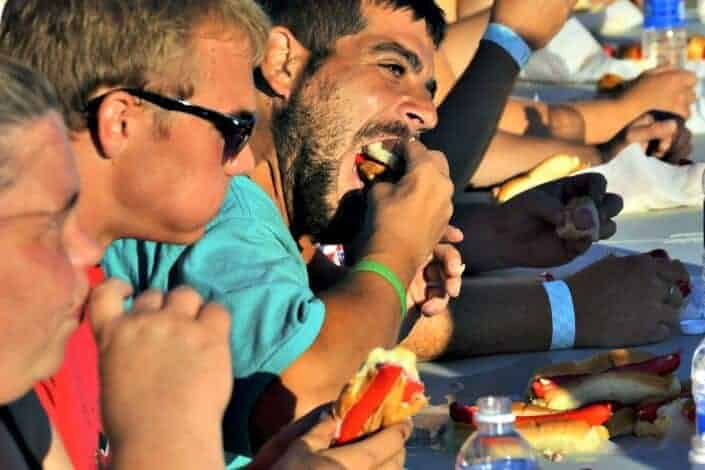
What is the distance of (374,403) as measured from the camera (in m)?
2.02

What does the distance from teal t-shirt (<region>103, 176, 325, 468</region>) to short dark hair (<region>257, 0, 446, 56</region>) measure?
466 mm

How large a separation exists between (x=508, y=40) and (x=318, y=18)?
106 centimetres

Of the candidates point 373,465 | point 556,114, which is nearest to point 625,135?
point 556,114

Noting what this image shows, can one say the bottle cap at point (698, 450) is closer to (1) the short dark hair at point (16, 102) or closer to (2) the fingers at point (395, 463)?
(2) the fingers at point (395, 463)

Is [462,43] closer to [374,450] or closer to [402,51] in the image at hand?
[402,51]

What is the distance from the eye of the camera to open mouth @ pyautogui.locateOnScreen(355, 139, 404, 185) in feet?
9.39

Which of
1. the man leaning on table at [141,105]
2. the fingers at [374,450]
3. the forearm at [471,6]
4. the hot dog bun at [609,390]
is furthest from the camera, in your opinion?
the forearm at [471,6]

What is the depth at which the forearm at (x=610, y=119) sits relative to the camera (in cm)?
514

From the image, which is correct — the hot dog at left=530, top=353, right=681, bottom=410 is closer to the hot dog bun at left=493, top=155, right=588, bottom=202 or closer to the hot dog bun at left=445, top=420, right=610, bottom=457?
the hot dog bun at left=445, top=420, right=610, bottom=457

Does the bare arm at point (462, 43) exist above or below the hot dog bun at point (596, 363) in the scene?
below

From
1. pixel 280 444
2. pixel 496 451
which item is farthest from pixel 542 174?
pixel 280 444

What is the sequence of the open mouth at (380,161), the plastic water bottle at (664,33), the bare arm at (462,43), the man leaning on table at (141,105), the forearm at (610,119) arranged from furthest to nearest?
the plastic water bottle at (664,33) → the forearm at (610,119) → the bare arm at (462,43) → the open mouth at (380,161) → the man leaning on table at (141,105)

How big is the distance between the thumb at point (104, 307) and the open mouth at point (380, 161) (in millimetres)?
1191

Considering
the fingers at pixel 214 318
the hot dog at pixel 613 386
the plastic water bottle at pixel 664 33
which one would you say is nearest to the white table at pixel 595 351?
the hot dog at pixel 613 386
